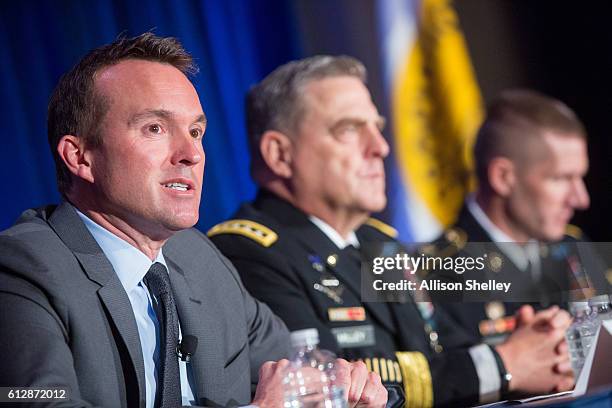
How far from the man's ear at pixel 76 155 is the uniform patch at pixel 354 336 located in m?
1.19

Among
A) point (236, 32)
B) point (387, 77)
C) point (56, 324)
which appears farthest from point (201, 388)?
point (387, 77)

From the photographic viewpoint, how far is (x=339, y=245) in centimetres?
342

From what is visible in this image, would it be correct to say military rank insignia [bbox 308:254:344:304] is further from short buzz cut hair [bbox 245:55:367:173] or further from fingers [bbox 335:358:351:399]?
fingers [bbox 335:358:351:399]

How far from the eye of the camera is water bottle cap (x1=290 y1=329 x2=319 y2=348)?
9.11 ft

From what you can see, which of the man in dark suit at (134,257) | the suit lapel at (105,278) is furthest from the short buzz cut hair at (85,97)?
the suit lapel at (105,278)

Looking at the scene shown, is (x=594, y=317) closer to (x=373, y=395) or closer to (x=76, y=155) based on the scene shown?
(x=373, y=395)

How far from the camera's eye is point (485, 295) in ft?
11.9

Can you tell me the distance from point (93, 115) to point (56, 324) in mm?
Answer: 634

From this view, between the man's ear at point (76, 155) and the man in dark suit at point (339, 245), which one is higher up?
the man's ear at point (76, 155)

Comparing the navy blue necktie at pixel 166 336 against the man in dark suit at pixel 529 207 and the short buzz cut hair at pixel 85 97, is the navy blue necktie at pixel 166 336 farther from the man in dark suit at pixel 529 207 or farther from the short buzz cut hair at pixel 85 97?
the man in dark suit at pixel 529 207

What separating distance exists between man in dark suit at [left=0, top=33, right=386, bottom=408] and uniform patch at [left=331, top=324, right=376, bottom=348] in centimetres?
60

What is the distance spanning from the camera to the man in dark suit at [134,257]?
214 centimetres

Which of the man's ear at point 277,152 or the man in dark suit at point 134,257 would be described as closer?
the man in dark suit at point 134,257
